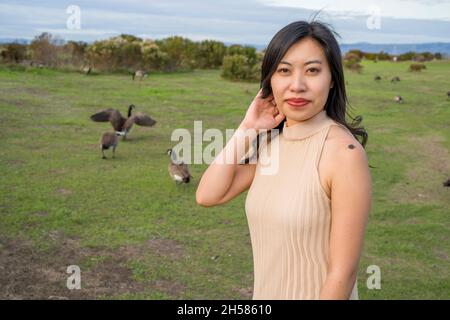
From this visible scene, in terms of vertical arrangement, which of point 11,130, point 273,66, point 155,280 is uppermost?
point 273,66

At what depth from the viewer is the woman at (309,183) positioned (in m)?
1.91

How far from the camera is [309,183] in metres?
1.99

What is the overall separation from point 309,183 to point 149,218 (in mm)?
5535

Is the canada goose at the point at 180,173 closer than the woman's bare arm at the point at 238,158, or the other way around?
the woman's bare arm at the point at 238,158

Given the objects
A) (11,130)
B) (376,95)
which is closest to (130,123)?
(11,130)

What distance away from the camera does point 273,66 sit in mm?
2141

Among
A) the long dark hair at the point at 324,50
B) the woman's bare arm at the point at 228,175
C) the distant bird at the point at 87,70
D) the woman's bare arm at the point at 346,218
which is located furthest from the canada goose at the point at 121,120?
the distant bird at the point at 87,70

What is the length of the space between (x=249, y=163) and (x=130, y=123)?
A: 1003 cm

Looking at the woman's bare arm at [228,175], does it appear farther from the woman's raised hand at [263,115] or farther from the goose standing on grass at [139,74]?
the goose standing on grass at [139,74]

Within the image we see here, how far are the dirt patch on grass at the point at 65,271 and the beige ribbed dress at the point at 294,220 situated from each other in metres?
3.30

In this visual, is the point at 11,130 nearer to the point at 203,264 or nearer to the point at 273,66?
the point at 203,264

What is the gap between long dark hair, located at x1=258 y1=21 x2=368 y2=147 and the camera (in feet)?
6.81
